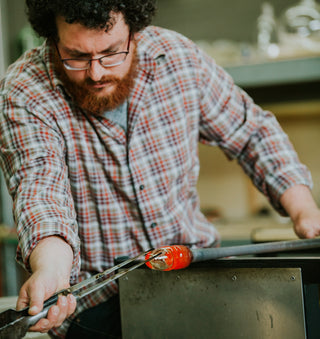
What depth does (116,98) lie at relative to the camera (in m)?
1.08

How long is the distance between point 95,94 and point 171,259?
0.43 m

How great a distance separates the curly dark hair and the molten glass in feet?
1.49

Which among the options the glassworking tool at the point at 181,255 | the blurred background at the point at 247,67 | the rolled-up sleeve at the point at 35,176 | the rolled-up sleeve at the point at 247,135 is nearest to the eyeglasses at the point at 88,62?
the rolled-up sleeve at the point at 35,176

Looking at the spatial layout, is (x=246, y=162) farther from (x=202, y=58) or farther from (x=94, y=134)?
(x=94, y=134)

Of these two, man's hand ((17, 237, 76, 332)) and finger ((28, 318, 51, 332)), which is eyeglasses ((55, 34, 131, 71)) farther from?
finger ((28, 318, 51, 332))

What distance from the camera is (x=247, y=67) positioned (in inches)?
A: 82.3

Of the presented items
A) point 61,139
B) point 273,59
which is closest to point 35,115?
point 61,139

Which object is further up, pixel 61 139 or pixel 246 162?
pixel 61 139

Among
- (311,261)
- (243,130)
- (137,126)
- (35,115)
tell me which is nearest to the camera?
(311,261)

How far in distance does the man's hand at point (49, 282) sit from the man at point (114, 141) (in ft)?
0.05

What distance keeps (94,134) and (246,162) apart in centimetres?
42

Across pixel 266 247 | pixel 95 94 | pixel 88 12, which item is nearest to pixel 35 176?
pixel 95 94

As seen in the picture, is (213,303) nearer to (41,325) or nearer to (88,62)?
(41,325)

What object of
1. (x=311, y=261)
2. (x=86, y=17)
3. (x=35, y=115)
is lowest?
(x=311, y=261)
